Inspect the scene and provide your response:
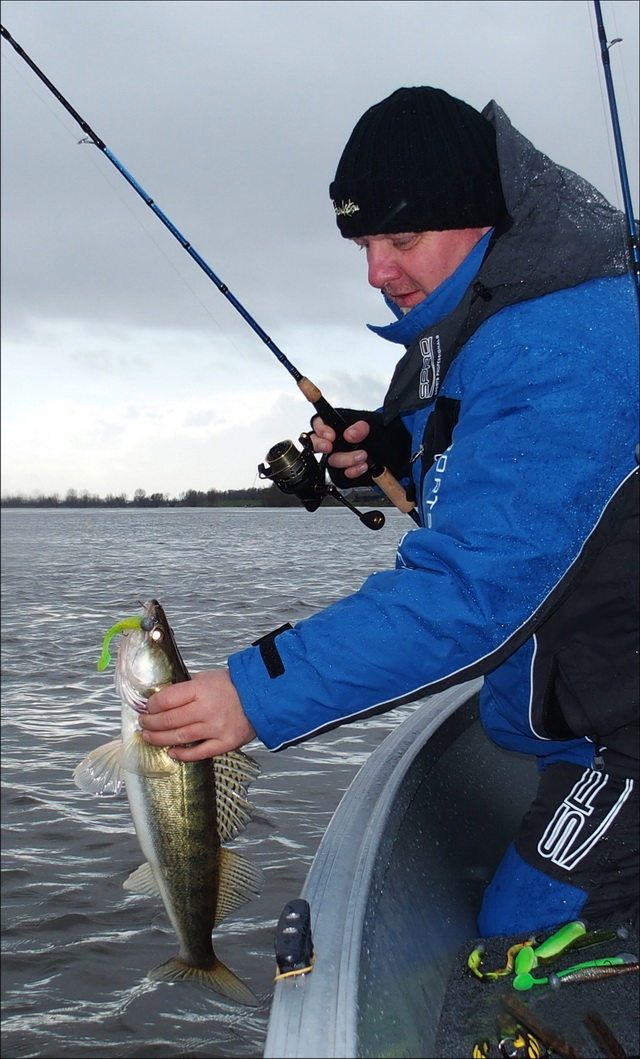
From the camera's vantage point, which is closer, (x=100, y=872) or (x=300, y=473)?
(x=300, y=473)

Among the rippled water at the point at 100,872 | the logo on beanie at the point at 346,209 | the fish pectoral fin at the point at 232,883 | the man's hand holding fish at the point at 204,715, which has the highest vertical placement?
the logo on beanie at the point at 346,209

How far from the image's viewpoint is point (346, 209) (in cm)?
283

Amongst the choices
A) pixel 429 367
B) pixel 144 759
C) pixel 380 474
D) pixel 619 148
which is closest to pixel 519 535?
pixel 429 367

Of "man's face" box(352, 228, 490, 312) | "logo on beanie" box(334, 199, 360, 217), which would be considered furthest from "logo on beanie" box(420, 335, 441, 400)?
"logo on beanie" box(334, 199, 360, 217)

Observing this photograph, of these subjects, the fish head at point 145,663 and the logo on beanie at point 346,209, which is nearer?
the fish head at point 145,663

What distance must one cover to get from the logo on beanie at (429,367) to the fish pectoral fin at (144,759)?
4.18 ft

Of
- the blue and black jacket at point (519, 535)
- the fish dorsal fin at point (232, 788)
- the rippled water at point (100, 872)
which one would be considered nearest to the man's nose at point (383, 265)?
the blue and black jacket at point (519, 535)

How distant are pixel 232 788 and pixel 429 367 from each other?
1401mm

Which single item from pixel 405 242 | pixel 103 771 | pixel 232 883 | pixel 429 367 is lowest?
pixel 232 883

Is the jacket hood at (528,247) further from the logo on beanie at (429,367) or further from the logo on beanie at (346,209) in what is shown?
the logo on beanie at (346,209)

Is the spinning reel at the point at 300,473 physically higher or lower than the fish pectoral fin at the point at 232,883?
higher

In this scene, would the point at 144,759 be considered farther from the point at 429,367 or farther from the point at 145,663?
the point at 429,367

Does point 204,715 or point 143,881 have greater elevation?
point 204,715

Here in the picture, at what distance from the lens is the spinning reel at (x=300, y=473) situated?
404cm
